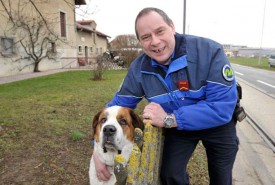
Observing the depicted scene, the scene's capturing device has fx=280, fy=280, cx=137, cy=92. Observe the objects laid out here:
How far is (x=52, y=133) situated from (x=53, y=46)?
22375 mm

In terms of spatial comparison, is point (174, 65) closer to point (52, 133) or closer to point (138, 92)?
point (138, 92)

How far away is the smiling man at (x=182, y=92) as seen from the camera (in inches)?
90.8

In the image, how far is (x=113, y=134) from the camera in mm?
2521

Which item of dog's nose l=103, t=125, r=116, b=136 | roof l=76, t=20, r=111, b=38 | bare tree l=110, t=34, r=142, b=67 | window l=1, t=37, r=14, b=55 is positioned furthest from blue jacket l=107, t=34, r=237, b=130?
roof l=76, t=20, r=111, b=38

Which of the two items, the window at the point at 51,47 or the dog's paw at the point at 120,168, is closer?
the dog's paw at the point at 120,168

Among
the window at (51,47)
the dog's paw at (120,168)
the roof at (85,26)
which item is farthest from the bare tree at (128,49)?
the dog's paw at (120,168)

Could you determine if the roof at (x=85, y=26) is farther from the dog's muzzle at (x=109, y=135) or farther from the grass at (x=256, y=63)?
the dog's muzzle at (x=109, y=135)

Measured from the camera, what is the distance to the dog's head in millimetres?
2533

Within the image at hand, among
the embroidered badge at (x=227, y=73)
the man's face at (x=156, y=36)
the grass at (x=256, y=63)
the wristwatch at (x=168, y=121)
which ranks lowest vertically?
the grass at (x=256, y=63)

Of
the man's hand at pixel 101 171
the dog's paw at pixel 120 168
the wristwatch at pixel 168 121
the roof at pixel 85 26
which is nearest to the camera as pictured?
the dog's paw at pixel 120 168

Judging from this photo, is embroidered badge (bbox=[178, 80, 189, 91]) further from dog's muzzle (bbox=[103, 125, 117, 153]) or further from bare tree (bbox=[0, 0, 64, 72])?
bare tree (bbox=[0, 0, 64, 72])

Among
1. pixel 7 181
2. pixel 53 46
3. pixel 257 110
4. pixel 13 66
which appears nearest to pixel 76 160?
pixel 7 181

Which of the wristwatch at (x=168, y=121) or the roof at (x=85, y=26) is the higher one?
the roof at (x=85, y=26)

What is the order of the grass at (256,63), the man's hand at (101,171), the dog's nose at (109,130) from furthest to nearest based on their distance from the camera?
the grass at (256,63) < the man's hand at (101,171) < the dog's nose at (109,130)
